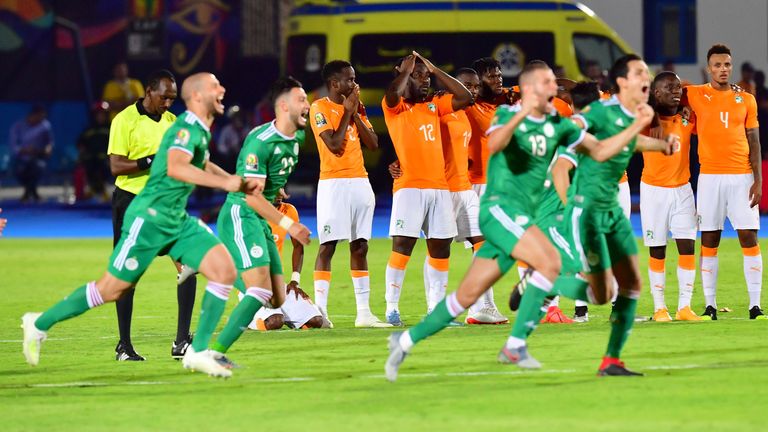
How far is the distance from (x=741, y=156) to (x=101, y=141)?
60.7 feet

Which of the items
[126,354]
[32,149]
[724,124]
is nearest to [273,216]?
[126,354]

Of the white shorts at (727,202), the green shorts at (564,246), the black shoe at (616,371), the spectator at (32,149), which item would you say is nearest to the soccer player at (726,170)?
the white shorts at (727,202)

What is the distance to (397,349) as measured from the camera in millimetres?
10070

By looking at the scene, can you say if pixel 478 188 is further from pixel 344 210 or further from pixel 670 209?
pixel 670 209

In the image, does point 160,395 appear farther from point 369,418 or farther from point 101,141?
point 101,141

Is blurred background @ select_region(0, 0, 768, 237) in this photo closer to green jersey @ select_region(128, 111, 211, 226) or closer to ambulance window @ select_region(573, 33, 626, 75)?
ambulance window @ select_region(573, 33, 626, 75)

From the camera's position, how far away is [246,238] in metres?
11.1

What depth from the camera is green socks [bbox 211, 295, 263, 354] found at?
1082 centimetres

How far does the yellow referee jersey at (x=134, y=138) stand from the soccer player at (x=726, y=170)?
16.0 ft

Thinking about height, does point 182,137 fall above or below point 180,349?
above

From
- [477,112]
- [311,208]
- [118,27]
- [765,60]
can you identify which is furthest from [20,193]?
[477,112]

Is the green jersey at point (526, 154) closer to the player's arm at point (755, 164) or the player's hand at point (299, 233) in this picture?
the player's hand at point (299, 233)

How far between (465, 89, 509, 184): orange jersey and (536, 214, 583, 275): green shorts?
3.91 metres

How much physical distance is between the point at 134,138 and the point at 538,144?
130 inches
